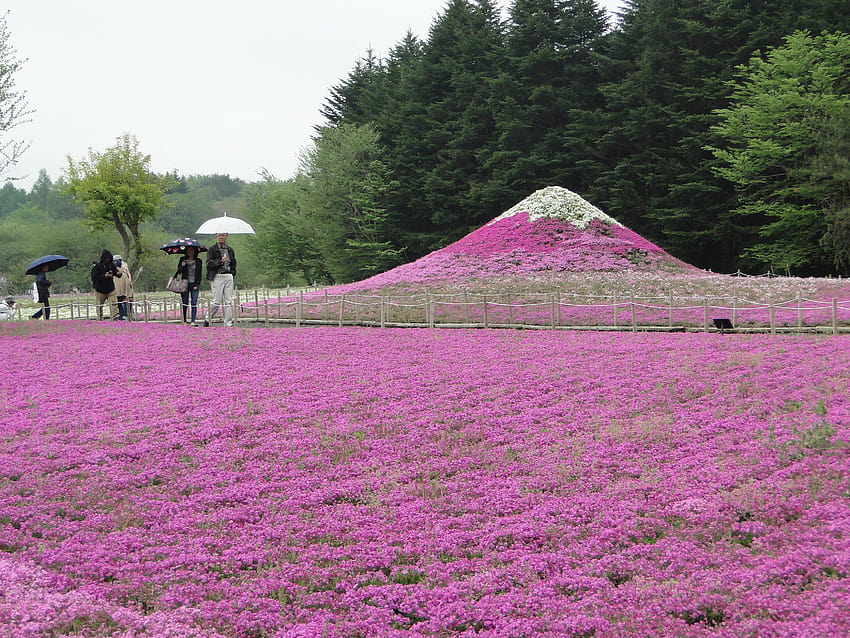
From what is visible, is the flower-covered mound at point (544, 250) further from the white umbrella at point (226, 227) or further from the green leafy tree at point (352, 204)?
the green leafy tree at point (352, 204)

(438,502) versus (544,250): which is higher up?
(544,250)

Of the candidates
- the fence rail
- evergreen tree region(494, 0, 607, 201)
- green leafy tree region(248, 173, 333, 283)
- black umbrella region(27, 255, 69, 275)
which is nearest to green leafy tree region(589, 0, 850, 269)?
evergreen tree region(494, 0, 607, 201)

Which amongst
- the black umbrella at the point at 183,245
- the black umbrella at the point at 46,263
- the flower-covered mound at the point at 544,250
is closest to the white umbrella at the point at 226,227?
the black umbrella at the point at 183,245

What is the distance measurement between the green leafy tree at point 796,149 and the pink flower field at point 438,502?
24680 mm

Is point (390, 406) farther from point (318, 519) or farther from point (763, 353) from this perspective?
point (763, 353)

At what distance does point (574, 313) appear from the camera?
2122 centimetres

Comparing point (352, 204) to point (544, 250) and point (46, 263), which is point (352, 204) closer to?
point (544, 250)

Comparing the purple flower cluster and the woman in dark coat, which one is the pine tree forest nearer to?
the purple flower cluster

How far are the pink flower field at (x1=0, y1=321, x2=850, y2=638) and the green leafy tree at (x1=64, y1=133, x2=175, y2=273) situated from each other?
127 ft

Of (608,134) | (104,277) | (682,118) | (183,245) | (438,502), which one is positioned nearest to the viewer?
(438,502)

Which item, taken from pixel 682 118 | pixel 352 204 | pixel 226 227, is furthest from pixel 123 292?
pixel 682 118

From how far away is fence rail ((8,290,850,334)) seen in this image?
1773cm

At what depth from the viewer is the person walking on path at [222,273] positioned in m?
19.5

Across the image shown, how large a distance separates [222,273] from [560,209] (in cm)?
1973
